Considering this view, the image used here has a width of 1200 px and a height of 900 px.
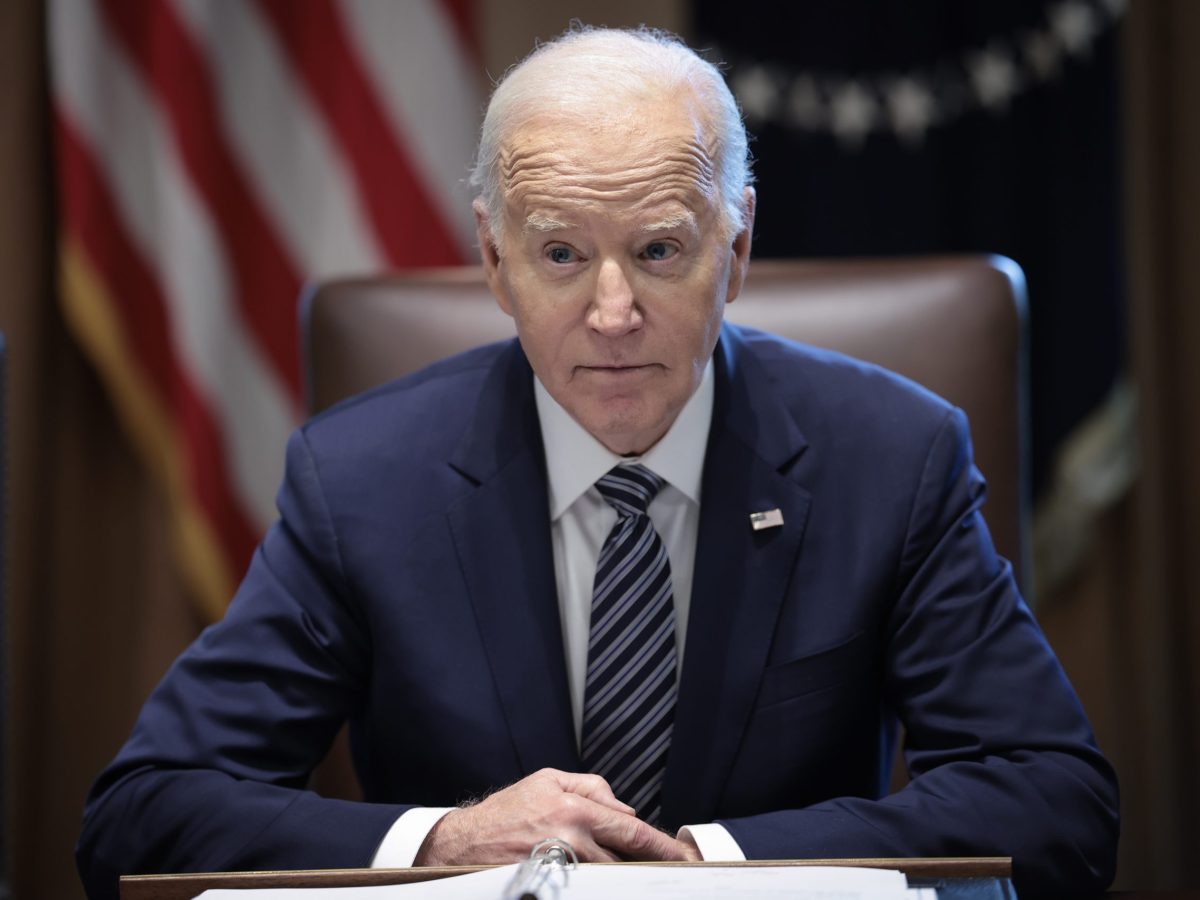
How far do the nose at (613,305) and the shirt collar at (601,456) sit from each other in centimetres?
21

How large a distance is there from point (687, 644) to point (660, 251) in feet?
1.55

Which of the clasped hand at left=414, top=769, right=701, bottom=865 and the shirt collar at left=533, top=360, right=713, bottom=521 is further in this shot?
the shirt collar at left=533, top=360, right=713, bottom=521

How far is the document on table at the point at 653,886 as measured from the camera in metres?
1.06

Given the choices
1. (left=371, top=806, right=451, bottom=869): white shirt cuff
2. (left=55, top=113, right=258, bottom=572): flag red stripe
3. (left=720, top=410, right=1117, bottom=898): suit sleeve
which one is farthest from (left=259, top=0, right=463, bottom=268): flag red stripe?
(left=371, top=806, right=451, bottom=869): white shirt cuff

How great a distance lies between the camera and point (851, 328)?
80.3 inches

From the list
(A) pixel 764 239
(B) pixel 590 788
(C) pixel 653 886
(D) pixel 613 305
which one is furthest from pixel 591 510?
(A) pixel 764 239

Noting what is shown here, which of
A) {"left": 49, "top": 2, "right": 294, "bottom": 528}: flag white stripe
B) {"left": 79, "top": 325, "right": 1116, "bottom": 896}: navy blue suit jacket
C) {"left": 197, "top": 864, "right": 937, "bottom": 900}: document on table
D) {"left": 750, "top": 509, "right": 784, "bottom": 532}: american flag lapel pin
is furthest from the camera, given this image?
{"left": 49, "top": 2, "right": 294, "bottom": 528}: flag white stripe

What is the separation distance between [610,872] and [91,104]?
2290 mm

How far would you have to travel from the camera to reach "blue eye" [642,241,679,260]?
5.09ft

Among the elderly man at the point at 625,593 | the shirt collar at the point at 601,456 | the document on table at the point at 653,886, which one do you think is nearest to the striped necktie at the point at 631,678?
the elderly man at the point at 625,593

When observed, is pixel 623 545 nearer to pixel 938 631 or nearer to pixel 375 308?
pixel 938 631

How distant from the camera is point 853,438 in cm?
174

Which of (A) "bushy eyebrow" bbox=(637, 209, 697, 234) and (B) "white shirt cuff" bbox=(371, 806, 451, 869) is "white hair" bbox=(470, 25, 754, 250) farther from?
(B) "white shirt cuff" bbox=(371, 806, 451, 869)

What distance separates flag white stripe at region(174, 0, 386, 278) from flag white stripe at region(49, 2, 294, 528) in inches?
6.5
